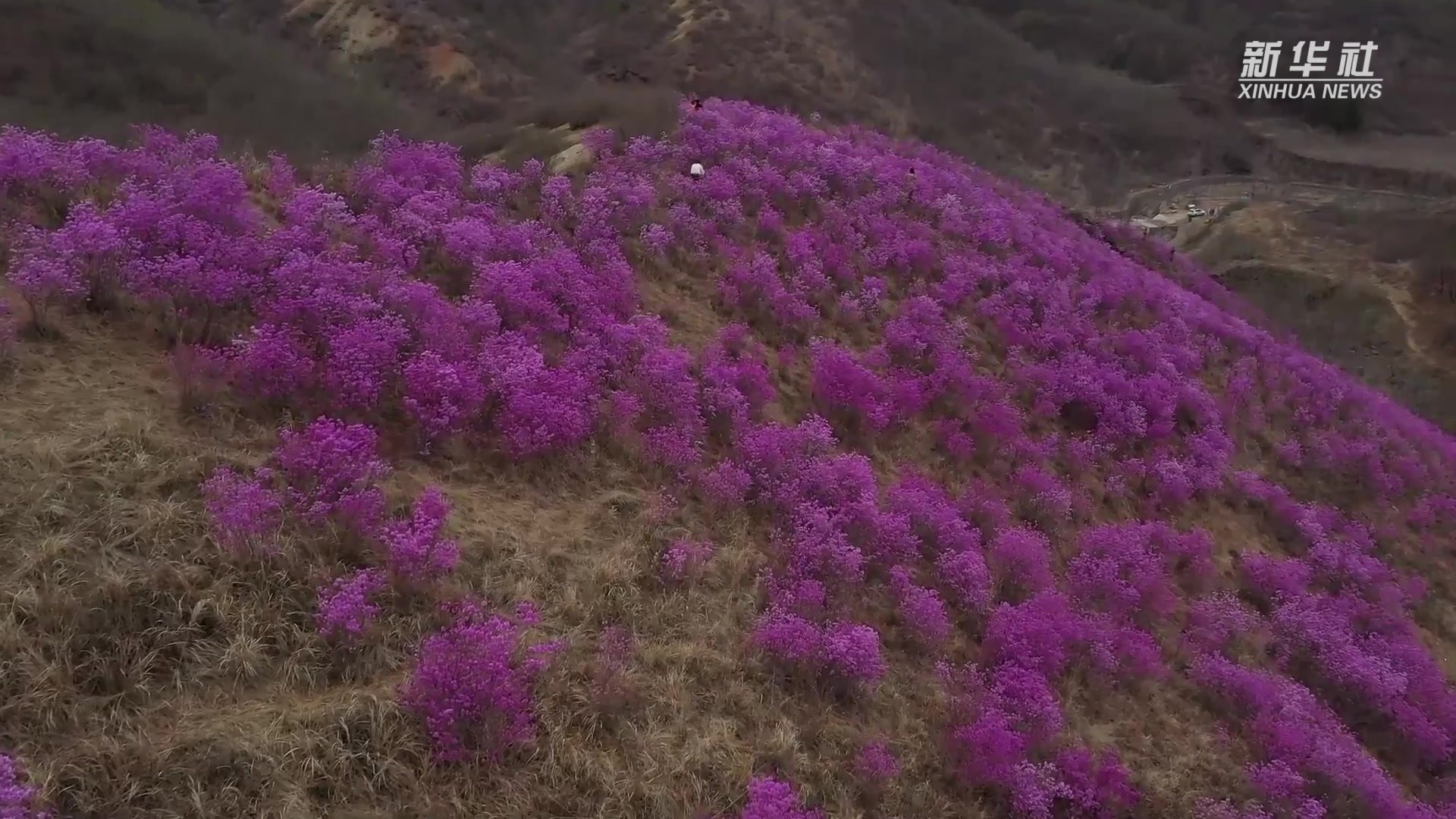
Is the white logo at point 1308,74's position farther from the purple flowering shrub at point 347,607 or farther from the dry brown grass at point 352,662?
the purple flowering shrub at point 347,607

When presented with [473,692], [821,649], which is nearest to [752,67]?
[821,649]

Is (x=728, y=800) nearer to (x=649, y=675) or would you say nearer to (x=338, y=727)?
(x=649, y=675)

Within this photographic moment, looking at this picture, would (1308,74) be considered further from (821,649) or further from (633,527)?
(633,527)

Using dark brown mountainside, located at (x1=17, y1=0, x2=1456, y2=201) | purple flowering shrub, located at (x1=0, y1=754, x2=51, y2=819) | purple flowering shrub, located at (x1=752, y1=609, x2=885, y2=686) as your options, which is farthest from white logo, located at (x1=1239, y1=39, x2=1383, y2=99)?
purple flowering shrub, located at (x1=0, y1=754, x2=51, y2=819)

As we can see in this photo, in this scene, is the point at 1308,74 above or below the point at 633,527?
above

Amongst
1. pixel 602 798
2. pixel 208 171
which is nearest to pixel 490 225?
pixel 208 171

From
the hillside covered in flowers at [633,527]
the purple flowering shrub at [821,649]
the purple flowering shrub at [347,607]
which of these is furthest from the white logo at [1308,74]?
the purple flowering shrub at [347,607]
